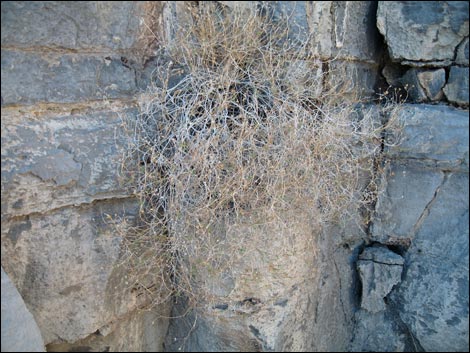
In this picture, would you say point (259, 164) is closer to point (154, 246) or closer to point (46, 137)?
point (154, 246)

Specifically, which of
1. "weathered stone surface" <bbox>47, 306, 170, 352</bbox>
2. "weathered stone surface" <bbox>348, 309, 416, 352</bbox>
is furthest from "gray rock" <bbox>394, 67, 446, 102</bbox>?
"weathered stone surface" <bbox>47, 306, 170, 352</bbox>

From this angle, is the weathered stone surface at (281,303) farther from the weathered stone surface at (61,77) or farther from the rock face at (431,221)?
the weathered stone surface at (61,77)

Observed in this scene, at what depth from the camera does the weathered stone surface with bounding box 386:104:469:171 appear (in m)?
1.79

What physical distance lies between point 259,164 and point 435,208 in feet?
2.55

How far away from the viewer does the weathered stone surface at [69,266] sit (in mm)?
1497

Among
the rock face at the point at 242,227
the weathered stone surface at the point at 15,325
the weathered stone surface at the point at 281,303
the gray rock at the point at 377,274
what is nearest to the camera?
the weathered stone surface at the point at 15,325

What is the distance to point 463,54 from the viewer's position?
180 cm

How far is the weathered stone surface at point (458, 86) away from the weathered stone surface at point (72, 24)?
3.81ft

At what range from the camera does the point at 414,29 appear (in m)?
1.83

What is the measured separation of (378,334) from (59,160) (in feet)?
4.84

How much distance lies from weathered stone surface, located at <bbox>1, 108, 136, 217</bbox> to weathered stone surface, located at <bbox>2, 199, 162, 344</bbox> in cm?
6

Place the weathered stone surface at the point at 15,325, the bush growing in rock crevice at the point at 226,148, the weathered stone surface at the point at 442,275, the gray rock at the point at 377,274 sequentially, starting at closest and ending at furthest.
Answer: the weathered stone surface at the point at 15,325 < the bush growing in rock crevice at the point at 226,148 < the weathered stone surface at the point at 442,275 < the gray rock at the point at 377,274

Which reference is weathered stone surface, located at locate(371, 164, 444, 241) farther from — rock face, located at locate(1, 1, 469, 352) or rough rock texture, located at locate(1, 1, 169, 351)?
rough rock texture, located at locate(1, 1, 169, 351)

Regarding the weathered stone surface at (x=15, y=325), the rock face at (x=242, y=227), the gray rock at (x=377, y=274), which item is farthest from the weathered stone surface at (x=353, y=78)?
the weathered stone surface at (x=15, y=325)
